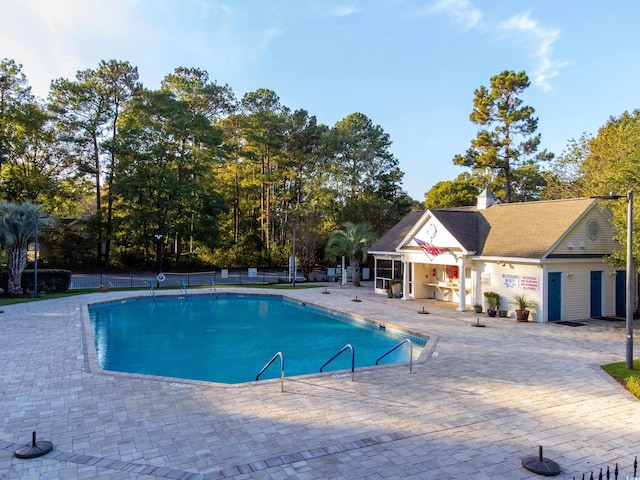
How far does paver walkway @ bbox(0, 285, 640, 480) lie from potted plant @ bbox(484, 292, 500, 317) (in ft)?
19.6

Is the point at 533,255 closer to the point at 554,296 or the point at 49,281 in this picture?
the point at 554,296

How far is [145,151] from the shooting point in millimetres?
36938

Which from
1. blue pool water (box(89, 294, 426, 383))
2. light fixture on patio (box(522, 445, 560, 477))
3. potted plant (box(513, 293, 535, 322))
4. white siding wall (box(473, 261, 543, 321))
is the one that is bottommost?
blue pool water (box(89, 294, 426, 383))

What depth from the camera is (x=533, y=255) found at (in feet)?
55.1

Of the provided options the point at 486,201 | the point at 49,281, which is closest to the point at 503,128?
the point at 486,201

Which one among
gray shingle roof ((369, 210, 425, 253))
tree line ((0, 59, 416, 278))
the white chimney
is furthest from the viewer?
tree line ((0, 59, 416, 278))

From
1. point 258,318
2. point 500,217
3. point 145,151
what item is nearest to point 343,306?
point 258,318

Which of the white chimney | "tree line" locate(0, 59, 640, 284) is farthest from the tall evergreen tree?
the white chimney

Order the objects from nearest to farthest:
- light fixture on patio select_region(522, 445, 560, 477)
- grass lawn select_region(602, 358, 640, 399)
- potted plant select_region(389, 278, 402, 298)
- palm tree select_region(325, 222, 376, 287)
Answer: light fixture on patio select_region(522, 445, 560, 477)
grass lawn select_region(602, 358, 640, 399)
potted plant select_region(389, 278, 402, 298)
palm tree select_region(325, 222, 376, 287)

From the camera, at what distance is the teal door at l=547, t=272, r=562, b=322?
1700 cm

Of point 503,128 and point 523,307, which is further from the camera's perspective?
point 503,128

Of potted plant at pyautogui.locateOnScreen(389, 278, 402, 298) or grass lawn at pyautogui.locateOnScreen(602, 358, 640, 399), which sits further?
potted plant at pyautogui.locateOnScreen(389, 278, 402, 298)

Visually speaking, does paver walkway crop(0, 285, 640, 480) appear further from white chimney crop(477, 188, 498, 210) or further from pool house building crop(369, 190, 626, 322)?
white chimney crop(477, 188, 498, 210)

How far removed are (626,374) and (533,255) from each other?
7480mm
